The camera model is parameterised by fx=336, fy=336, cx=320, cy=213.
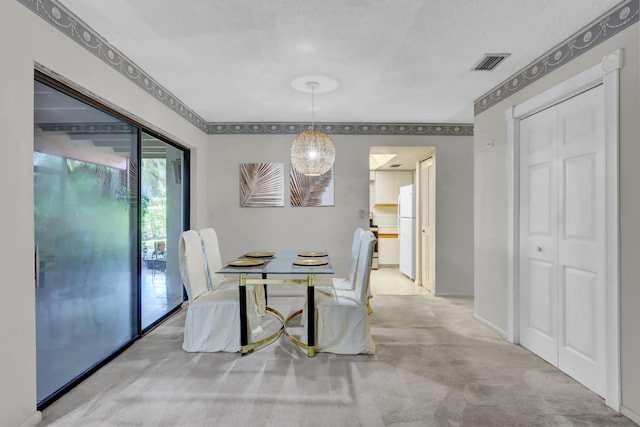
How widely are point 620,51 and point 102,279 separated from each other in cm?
382

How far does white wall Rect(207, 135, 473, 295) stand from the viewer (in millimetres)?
4777

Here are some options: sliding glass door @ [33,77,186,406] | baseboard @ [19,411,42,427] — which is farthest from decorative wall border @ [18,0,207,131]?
baseboard @ [19,411,42,427]

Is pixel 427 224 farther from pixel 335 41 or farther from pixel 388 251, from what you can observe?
pixel 335 41

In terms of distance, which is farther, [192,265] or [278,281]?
[192,265]

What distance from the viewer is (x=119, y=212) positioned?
2.85 meters

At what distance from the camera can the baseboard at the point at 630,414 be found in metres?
1.88

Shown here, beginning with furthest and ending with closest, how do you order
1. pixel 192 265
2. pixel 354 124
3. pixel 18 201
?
pixel 354 124 → pixel 192 265 → pixel 18 201

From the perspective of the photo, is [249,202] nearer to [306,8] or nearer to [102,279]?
[102,279]

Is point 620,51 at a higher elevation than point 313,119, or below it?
below

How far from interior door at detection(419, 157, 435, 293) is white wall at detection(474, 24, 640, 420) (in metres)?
1.15

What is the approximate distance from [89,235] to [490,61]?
11.2 feet

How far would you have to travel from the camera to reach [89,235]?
2.46 m

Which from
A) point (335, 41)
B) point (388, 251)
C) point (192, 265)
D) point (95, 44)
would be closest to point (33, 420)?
point (192, 265)

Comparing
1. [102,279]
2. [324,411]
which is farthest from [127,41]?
[324,411]
